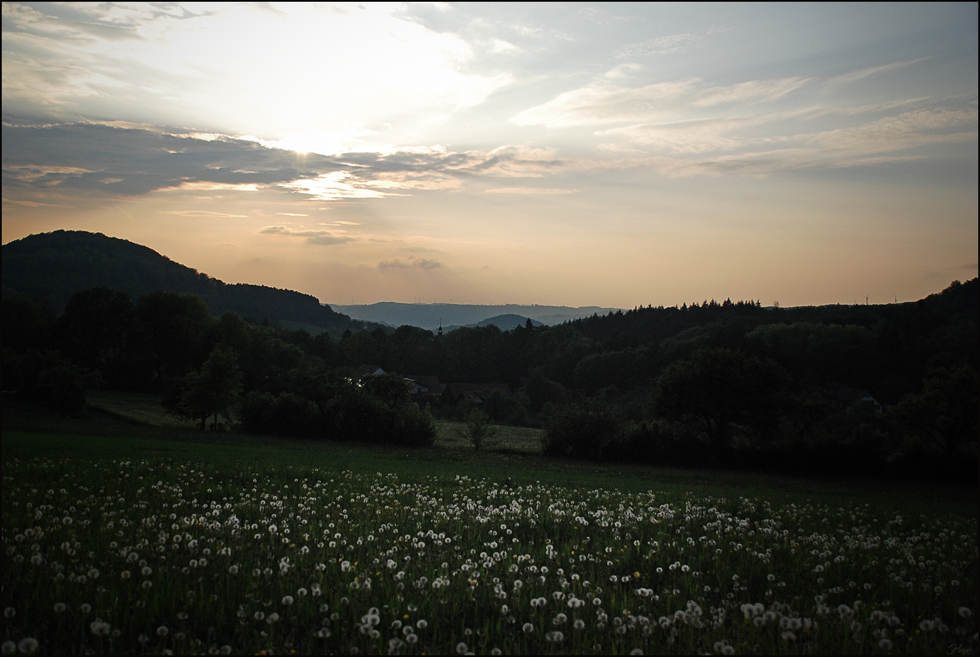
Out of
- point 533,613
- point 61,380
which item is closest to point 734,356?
→ point 533,613

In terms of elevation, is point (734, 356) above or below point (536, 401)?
above

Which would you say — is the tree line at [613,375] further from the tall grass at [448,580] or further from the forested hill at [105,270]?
the forested hill at [105,270]

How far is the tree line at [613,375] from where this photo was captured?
34.6 meters

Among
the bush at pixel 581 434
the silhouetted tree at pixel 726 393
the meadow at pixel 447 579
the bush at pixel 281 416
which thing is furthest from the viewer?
the bush at pixel 281 416

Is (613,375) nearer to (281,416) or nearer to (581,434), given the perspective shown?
(581,434)

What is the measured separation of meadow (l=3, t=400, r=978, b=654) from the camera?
5062 millimetres

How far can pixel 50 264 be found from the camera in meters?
143

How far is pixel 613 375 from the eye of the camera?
105 metres

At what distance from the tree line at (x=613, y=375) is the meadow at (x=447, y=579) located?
44.2ft

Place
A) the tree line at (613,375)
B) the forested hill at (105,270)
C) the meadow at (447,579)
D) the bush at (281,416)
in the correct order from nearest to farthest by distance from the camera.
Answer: the meadow at (447,579)
the tree line at (613,375)
the bush at (281,416)
the forested hill at (105,270)

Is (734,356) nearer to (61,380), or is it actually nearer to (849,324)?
(61,380)

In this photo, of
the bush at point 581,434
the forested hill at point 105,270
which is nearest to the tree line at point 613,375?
the bush at point 581,434

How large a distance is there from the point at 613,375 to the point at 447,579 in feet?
334

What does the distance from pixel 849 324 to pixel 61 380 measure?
106055mm
